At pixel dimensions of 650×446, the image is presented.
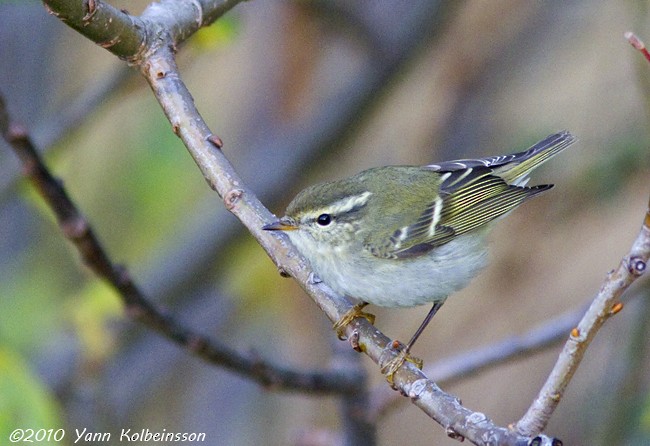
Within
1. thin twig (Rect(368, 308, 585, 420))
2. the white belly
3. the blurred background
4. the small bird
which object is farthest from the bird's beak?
the blurred background

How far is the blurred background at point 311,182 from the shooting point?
4.51m

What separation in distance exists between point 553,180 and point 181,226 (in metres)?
2.12

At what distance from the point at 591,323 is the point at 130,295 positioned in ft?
5.72

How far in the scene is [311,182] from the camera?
514 cm

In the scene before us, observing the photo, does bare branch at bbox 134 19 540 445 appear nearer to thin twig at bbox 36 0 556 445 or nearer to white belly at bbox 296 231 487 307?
thin twig at bbox 36 0 556 445

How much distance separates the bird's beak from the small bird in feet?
0.04

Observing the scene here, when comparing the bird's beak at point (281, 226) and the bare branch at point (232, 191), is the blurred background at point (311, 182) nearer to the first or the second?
the bird's beak at point (281, 226)

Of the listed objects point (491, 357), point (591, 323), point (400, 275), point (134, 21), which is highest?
point (134, 21)

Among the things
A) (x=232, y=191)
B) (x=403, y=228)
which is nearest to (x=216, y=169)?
(x=232, y=191)

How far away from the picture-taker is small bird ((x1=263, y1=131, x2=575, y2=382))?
9.89ft

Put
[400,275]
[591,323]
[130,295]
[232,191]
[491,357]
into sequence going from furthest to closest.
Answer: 1. [491,357]
2. [400,275]
3. [130,295]
4. [232,191]
5. [591,323]

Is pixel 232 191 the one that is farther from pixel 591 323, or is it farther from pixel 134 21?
pixel 591 323

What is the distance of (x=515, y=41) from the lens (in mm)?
5172

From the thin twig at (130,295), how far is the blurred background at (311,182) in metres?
1.09
